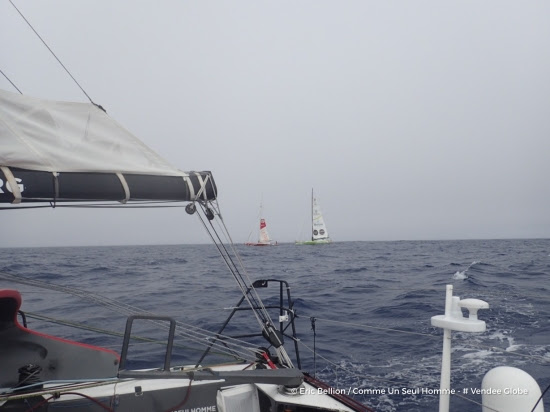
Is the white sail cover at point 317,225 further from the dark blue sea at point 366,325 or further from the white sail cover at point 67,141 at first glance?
the white sail cover at point 67,141

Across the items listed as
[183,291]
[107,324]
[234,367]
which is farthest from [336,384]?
[183,291]

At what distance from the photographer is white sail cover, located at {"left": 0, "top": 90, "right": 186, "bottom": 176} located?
2.47m

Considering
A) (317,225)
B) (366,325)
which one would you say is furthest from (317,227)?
(366,325)

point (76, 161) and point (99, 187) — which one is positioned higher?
point (76, 161)

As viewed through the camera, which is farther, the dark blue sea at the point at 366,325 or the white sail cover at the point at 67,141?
the dark blue sea at the point at 366,325

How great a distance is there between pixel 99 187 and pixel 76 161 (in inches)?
9.1

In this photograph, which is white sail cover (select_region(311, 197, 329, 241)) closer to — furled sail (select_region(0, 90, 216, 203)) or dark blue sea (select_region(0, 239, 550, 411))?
dark blue sea (select_region(0, 239, 550, 411))

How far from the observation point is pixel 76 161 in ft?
8.54

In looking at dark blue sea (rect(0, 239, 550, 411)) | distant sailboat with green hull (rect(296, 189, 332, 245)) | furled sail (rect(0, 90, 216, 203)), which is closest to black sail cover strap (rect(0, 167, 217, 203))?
furled sail (rect(0, 90, 216, 203))

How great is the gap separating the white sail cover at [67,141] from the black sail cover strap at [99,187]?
0.05 metres

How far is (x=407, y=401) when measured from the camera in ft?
15.9

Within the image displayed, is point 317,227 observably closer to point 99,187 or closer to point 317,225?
point 317,225

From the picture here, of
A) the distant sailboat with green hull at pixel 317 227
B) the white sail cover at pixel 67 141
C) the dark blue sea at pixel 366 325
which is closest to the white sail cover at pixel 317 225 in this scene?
the distant sailboat with green hull at pixel 317 227

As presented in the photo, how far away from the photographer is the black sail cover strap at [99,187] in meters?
2.28
